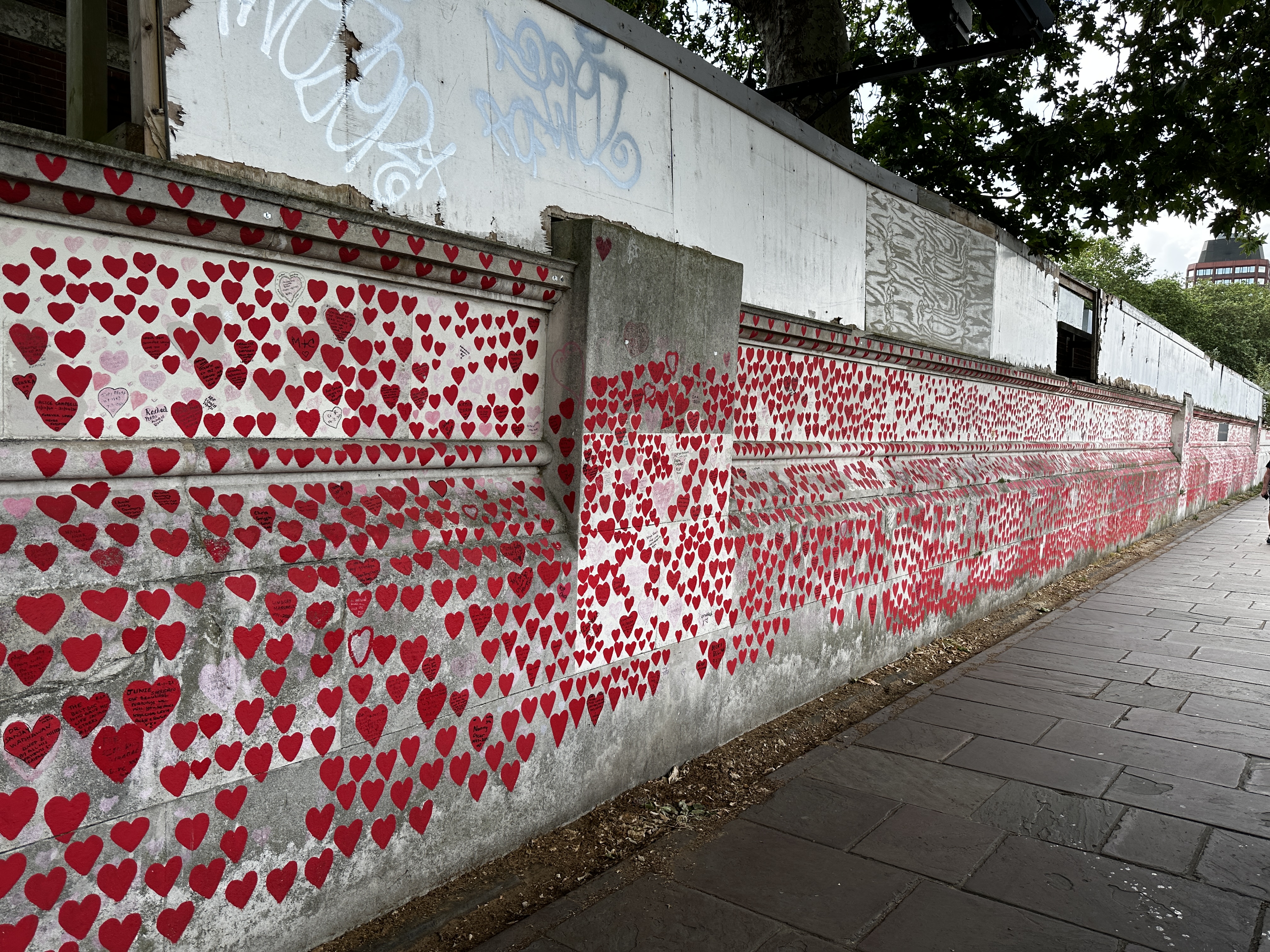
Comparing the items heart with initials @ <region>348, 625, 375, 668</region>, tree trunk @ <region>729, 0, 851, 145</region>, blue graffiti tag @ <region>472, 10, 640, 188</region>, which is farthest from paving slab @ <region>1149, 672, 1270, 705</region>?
tree trunk @ <region>729, 0, 851, 145</region>

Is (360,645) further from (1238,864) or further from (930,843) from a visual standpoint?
(1238,864)

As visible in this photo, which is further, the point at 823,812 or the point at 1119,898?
the point at 823,812

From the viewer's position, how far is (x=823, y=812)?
138 inches

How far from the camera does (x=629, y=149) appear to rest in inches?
Answer: 141

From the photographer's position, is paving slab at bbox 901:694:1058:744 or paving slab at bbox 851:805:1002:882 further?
paving slab at bbox 901:694:1058:744

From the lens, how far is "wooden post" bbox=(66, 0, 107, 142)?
2.38 meters

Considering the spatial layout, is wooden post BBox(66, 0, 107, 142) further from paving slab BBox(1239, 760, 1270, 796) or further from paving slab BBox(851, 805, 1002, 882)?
paving slab BBox(1239, 760, 1270, 796)

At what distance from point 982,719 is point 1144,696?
1266 mm

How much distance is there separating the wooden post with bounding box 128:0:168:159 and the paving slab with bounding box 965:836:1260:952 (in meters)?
3.30

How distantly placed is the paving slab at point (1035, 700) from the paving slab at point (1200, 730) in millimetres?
103

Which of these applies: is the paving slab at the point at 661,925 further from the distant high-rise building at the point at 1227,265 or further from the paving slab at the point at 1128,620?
the distant high-rise building at the point at 1227,265

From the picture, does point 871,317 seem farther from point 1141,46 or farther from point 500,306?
point 1141,46

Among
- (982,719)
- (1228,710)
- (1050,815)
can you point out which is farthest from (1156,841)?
(1228,710)

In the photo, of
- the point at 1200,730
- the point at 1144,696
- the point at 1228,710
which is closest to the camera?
the point at 1200,730
